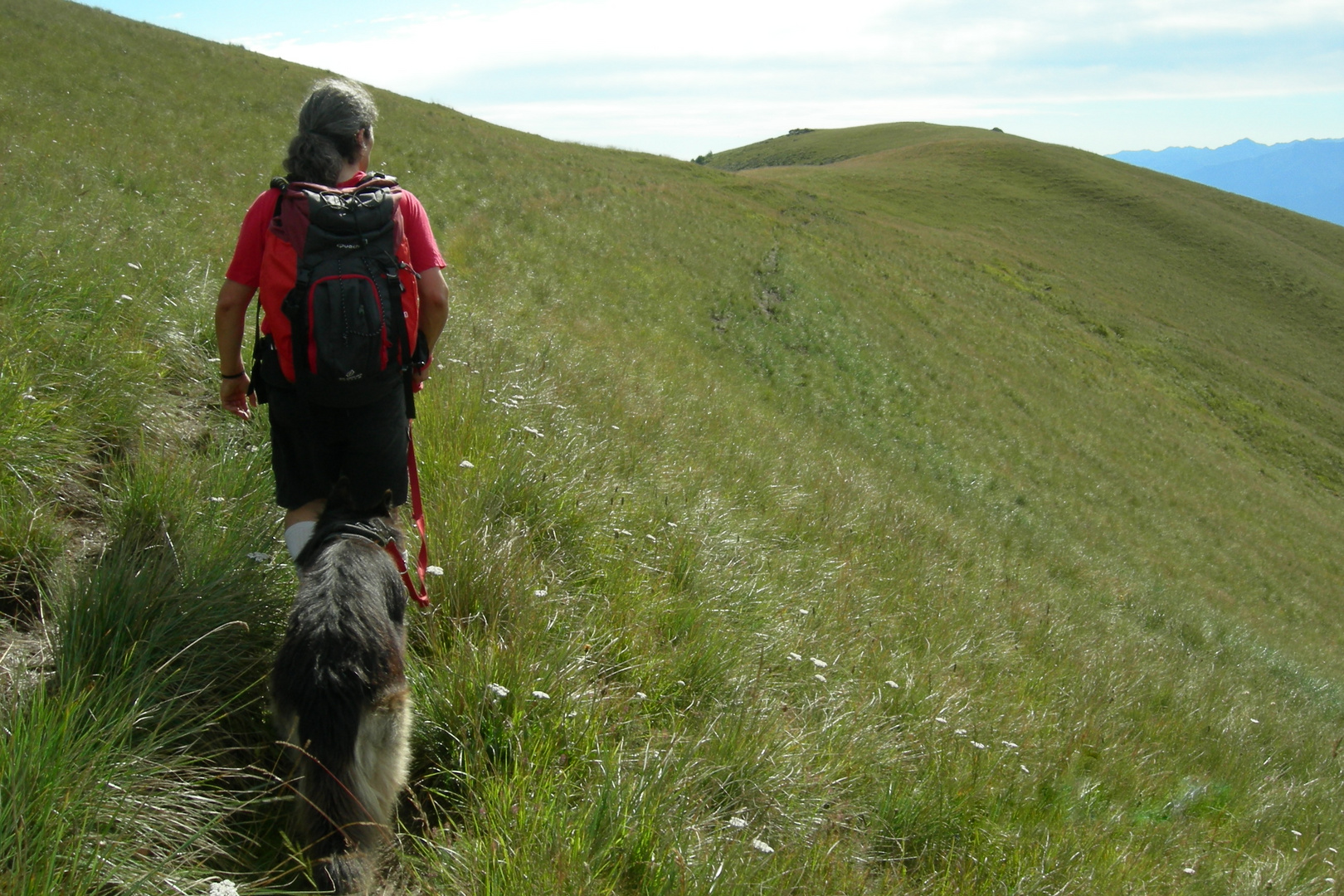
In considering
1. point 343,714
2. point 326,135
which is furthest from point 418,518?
point 326,135

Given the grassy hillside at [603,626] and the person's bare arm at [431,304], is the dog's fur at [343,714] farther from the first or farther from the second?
the person's bare arm at [431,304]

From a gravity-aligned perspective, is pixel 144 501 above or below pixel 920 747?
above

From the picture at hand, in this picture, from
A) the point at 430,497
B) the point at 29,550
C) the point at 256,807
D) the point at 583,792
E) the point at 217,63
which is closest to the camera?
the point at 256,807

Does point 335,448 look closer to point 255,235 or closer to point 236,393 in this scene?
point 236,393

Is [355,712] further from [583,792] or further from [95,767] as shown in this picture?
[583,792]

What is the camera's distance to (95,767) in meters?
2.09

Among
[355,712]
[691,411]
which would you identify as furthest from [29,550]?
[691,411]

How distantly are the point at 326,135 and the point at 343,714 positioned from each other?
2048mm

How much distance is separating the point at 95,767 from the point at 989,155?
83.1 m

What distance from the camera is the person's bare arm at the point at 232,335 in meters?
2.94

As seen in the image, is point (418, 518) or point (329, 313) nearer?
point (329, 313)

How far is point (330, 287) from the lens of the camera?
2.71 m

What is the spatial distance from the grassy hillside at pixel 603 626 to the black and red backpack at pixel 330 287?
3.09 feet

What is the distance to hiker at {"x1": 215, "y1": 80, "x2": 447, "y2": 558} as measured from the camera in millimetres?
2730
